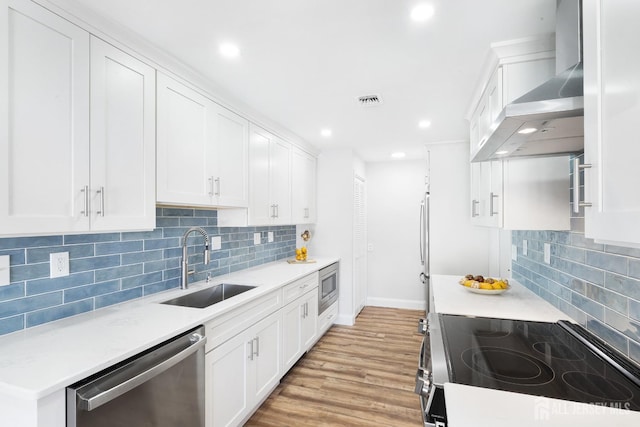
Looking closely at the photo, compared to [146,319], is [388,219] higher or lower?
higher

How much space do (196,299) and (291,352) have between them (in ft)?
3.41

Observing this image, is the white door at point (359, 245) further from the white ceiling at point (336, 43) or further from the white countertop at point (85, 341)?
the white countertop at point (85, 341)

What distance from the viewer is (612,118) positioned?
0.74 meters

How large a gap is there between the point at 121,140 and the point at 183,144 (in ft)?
1.42

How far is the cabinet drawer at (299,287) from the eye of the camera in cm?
274

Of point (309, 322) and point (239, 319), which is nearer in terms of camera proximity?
point (239, 319)

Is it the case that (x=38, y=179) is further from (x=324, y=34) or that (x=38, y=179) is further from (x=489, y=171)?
(x=489, y=171)

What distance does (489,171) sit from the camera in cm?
221

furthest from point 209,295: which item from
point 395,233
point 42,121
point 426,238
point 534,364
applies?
point 395,233

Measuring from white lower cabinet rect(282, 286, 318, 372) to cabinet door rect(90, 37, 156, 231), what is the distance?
1506mm

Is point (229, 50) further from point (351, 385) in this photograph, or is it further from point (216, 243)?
point (351, 385)

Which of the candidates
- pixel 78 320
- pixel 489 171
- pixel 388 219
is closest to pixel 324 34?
pixel 489 171

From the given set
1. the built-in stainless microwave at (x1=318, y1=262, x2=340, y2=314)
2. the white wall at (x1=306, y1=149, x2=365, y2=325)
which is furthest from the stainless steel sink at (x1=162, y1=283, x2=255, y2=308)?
the white wall at (x1=306, y1=149, x2=365, y2=325)

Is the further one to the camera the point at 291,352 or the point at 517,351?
the point at 291,352
